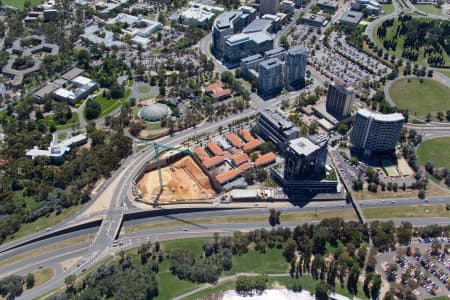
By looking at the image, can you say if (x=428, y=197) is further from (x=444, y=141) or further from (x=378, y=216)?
Result: (x=444, y=141)

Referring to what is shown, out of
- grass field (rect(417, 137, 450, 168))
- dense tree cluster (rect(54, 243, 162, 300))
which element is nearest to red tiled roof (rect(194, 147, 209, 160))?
dense tree cluster (rect(54, 243, 162, 300))

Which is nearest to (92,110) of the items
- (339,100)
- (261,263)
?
(261,263)

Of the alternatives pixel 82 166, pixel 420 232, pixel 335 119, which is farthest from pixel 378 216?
pixel 82 166

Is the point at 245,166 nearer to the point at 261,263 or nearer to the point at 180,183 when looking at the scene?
the point at 180,183

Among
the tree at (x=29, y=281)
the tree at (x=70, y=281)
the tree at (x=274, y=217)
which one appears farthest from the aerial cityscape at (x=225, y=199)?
the tree at (x=274, y=217)

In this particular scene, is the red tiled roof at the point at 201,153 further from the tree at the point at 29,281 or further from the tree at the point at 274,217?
the tree at the point at 29,281

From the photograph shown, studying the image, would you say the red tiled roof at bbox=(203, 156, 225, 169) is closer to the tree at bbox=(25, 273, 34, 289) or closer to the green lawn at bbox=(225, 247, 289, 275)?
the green lawn at bbox=(225, 247, 289, 275)
